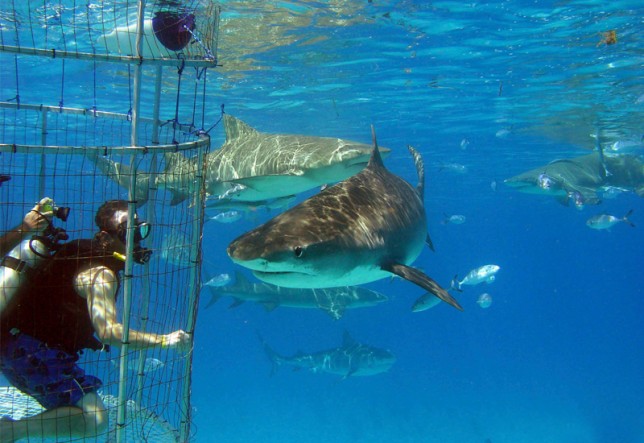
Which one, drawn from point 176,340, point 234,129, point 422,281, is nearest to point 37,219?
point 176,340

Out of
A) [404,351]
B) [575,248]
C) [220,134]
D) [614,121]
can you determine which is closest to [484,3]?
[614,121]

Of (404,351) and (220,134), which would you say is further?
(404,351)

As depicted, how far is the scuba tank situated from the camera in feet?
13.0

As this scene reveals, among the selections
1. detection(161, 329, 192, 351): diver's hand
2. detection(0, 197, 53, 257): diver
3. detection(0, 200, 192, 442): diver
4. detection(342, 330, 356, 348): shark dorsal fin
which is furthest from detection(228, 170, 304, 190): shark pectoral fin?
detection(342, 330, 356, 348): shark dorsal fin

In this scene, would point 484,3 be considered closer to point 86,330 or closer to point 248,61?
point 248,61

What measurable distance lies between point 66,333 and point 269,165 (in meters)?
5.43

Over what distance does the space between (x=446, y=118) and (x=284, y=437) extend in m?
21.0

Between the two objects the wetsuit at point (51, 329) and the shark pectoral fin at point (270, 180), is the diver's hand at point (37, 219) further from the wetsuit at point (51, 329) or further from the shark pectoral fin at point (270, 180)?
the shark pectoral fin at point (270, 180)

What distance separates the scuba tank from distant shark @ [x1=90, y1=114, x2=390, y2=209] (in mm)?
3291

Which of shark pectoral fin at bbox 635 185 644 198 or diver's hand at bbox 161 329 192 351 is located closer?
diver's hand at bbox 161 329 192 351

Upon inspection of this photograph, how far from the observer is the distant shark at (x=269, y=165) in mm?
8383

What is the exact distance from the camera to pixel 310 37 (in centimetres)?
1524

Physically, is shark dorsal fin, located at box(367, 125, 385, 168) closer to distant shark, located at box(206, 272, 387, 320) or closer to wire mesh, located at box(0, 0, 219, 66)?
wire mesh, located at box(0, 0, 219, 66)

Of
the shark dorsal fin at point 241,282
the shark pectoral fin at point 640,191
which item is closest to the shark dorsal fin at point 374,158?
the shark dorsal fin at point 241,282
